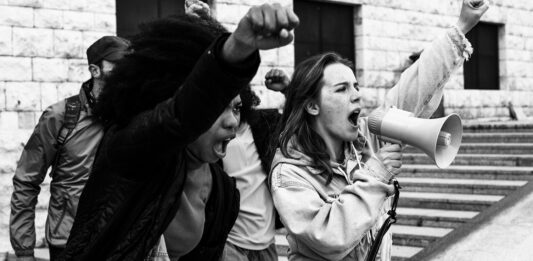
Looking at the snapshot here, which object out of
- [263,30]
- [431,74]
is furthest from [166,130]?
[431,74]

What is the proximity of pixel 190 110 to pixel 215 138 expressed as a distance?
1.38 ft

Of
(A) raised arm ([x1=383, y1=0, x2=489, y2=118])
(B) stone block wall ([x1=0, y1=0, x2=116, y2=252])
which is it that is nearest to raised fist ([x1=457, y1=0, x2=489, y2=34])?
(A) raised arm ([x1=383, y1=0, x2=489, y2=118])

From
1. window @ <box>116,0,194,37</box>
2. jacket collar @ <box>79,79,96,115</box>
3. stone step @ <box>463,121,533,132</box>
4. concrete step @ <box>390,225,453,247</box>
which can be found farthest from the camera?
stone step @ <box>463,121,533,132</box>

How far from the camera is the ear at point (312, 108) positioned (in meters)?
3.14

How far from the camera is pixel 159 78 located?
2.19m

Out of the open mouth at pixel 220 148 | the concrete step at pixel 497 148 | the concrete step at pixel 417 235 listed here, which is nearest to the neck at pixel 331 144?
the open mouth at pixel 220 148

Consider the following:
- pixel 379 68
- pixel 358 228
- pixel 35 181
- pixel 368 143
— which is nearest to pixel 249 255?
pixel 368 143

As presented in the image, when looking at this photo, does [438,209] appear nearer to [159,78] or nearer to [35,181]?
[35,181]

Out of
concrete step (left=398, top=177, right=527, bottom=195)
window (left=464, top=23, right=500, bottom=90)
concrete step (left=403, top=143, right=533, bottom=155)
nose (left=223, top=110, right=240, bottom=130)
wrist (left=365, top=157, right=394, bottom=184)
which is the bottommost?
concrete step (left=398, top=177, right=527, bottom=195)

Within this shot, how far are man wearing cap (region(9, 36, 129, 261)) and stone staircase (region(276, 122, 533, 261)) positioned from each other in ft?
9.56

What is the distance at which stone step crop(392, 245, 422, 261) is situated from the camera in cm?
631

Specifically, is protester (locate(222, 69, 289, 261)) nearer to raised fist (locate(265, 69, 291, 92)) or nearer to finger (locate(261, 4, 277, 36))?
raised fist (locate(265, 69, 291, 92))

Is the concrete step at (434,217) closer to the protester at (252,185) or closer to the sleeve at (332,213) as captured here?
the protester at (252,185)

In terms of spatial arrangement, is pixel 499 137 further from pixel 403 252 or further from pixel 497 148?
pixel 403 252
